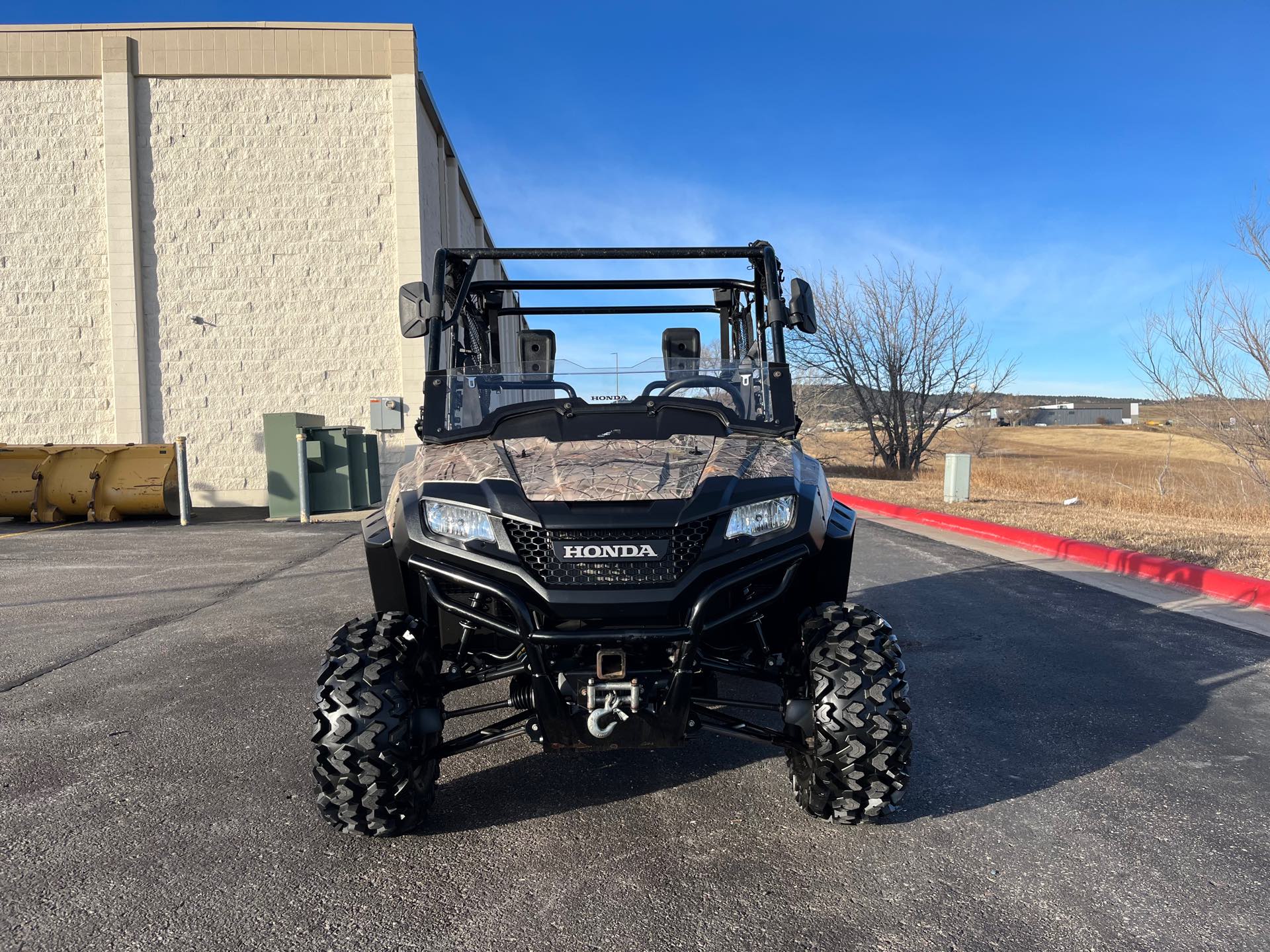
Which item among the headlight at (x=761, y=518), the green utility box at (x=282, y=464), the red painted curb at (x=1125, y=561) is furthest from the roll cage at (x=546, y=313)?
the green utility box at (x=282, y=464)

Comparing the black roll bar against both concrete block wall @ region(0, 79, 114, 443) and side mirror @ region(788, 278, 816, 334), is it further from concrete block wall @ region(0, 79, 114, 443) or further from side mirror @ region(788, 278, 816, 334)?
concrete block wall @ region(0, 79, 114, 443)

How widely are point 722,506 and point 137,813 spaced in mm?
2406

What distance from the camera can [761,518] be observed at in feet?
8.83

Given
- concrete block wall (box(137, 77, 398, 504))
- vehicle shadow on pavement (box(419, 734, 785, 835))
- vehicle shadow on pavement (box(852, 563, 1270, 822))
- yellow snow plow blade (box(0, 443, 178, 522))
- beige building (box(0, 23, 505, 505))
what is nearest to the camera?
vehicle shadow on pavement (box(419, 734, 785, 835))

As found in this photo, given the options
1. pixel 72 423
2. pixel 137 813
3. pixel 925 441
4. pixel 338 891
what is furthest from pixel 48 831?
pixel 925 441

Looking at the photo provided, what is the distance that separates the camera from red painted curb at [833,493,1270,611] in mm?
6832

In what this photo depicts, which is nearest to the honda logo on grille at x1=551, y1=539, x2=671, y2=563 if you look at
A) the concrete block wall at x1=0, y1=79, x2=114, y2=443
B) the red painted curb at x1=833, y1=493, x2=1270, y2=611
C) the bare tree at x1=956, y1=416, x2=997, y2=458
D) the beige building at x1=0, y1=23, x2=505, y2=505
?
the red painted curb at x1=833, y1=493, x2=1270, y2=611

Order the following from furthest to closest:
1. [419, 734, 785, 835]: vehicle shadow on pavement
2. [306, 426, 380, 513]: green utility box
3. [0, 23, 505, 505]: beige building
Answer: [0, 23, 505, 505]: beige building
[306, 426, 380, 513]: green utility box
[419, 734, 785, 835]: vehicle shadow on pavement

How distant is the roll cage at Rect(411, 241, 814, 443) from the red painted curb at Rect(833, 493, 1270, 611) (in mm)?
5261

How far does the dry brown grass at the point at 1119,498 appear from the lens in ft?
30.7

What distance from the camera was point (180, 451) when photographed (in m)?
13.4

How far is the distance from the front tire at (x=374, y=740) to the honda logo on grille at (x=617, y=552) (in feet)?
2.41

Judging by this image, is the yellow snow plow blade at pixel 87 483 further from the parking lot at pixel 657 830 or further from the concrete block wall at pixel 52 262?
the parking lot at pixel 657 830

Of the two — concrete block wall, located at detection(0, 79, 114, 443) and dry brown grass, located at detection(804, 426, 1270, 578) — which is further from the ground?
concrete block wall, located at detection(0, 79, 114, 443)
